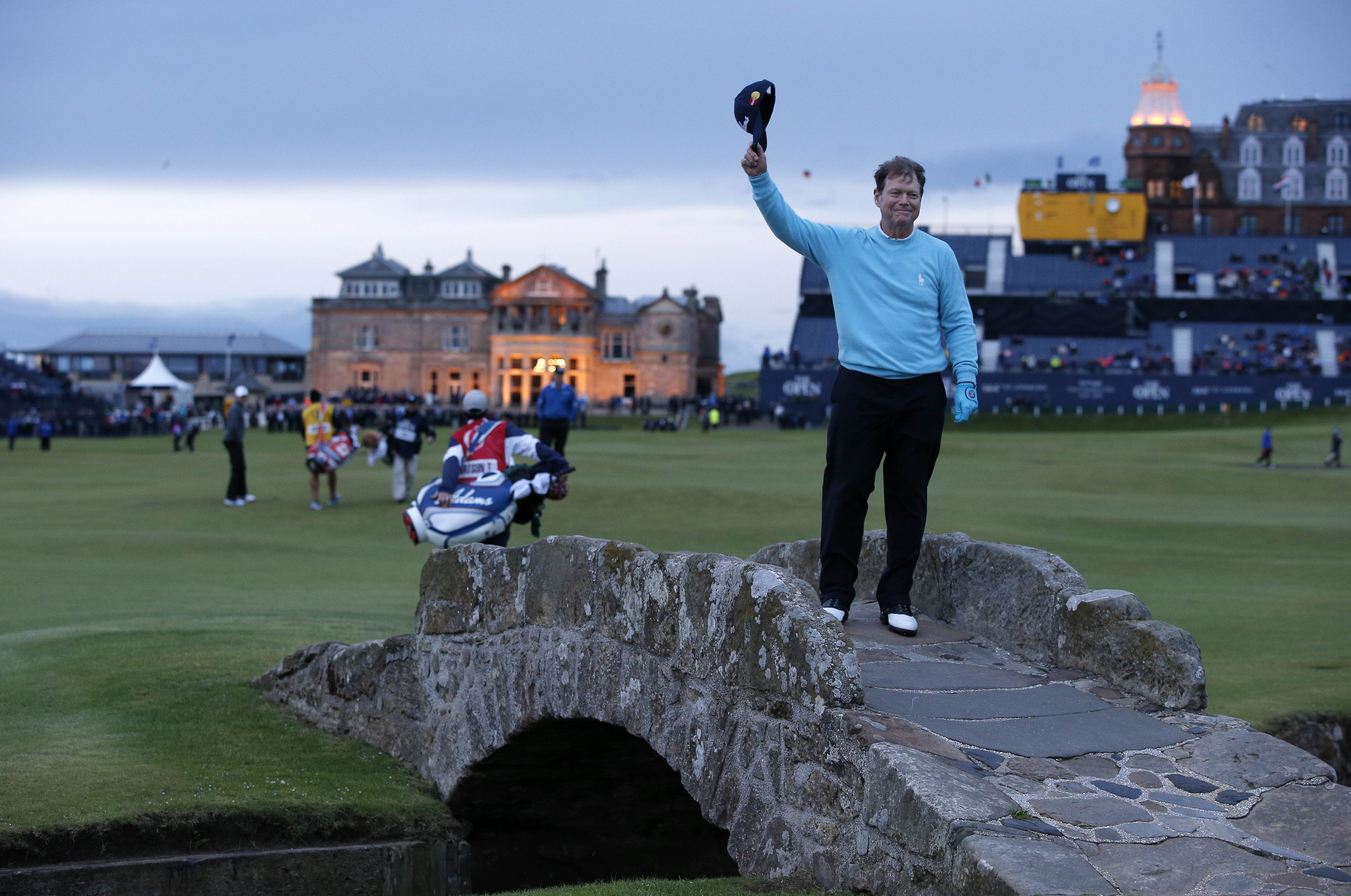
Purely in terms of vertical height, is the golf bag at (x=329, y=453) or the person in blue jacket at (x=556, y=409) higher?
the person in blue jacket at (x=556, y=409)

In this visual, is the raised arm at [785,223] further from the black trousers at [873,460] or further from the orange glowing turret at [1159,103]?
the orange glowing turret at [1159,103]

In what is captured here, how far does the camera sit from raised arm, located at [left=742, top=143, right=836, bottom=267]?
20.1 ft

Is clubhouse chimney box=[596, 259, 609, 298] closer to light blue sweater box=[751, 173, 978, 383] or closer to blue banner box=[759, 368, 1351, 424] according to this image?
blue banner box=[759, 368, 1351, 424]

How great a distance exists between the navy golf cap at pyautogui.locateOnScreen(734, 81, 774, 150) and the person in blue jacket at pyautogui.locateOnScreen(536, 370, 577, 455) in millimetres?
12528

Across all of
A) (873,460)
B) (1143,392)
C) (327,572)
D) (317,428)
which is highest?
(1143,392)

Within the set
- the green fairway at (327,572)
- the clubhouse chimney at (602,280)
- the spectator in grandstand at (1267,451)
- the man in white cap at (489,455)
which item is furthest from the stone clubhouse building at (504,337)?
the man in white cap at (489,455)

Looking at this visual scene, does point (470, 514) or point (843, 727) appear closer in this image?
point (843, 727)

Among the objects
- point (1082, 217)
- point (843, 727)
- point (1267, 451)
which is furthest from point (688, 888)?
point (1082, 217)

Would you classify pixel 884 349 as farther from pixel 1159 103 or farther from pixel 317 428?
pixel 1159 103

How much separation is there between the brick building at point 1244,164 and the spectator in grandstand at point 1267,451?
2175 inches

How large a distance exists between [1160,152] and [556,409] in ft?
278

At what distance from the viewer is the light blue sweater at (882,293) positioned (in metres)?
6.33

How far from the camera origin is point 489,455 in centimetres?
1071

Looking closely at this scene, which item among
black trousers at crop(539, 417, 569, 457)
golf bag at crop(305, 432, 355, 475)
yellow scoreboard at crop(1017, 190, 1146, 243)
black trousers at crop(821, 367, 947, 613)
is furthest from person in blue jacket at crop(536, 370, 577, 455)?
yellow scoreboard at crop(1017, 190, 1146, 243)
